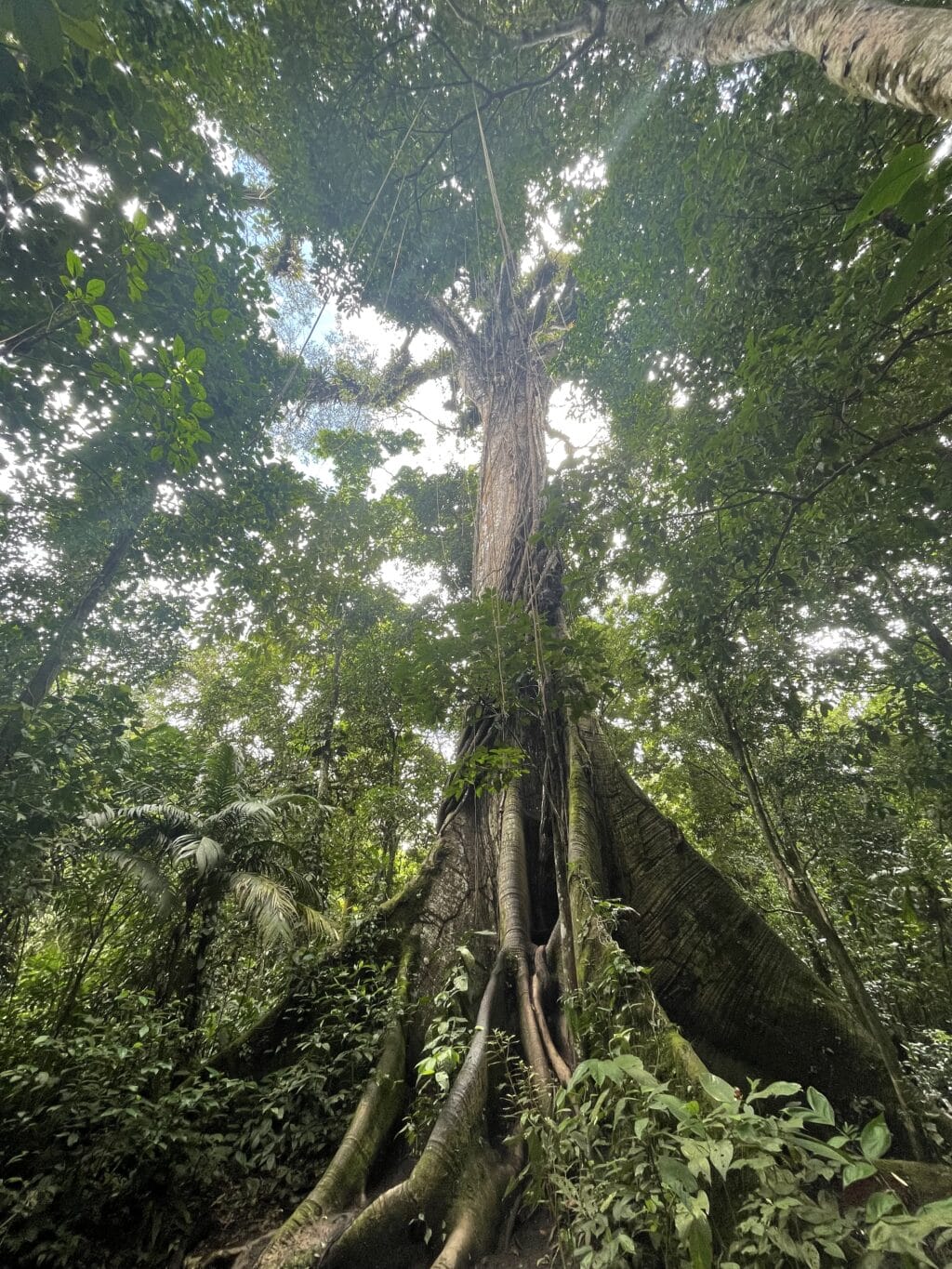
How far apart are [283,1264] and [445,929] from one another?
1.56 metres

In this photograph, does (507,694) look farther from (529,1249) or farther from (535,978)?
(529,1249)

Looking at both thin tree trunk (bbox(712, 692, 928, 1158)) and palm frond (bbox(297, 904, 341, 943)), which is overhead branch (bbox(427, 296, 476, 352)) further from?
palm frond (bbox(297, 904, 341, 943))

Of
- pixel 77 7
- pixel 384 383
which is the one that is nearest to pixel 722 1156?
pixel 77 7

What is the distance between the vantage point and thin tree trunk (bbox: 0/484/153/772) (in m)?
2.87

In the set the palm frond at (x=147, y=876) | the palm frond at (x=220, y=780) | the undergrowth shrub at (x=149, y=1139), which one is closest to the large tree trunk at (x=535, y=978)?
the undergrowth shrub at (x=149, y=1139)

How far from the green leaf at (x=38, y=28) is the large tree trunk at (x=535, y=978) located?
2.23m

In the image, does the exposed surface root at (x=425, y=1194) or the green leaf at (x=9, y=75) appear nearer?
the exposed surface root at (x=425, y=1194)

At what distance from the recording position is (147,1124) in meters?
2.03

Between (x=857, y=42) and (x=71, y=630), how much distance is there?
4.91m

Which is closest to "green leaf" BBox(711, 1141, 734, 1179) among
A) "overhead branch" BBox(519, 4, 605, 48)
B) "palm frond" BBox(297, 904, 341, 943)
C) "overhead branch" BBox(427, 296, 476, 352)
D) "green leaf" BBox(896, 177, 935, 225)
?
"green leaf" BBox(896, 177, 935, 225)

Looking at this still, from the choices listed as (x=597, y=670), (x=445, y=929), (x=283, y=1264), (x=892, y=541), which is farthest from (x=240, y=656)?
(x=892, y=541)

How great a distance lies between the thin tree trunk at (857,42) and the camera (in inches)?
48.7

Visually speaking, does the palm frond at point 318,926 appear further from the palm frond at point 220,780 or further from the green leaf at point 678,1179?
the green leaf at point 678,1179

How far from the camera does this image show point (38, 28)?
3.62ft
